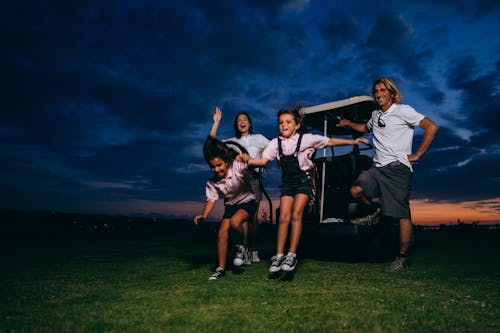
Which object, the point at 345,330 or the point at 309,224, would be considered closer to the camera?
the point at 345,330

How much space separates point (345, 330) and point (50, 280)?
11.9 ft

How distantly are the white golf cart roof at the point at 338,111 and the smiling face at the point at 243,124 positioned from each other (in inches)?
38.3

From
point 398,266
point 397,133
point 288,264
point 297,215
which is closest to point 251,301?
Answer: point 288,264

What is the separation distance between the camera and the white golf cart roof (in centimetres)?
616

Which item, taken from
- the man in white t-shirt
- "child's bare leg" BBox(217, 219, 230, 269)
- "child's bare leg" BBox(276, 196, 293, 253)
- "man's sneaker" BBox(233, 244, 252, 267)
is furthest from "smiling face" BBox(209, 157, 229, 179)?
the man in white t-shirt

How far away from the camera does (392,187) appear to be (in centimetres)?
491

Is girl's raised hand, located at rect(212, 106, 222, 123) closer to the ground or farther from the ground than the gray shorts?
farther from the ground

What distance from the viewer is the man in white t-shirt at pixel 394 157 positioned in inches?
192

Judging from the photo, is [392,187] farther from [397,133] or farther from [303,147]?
[303,147]

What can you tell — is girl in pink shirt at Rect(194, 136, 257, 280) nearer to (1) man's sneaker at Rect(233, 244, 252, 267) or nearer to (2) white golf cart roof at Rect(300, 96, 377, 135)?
(1) man's sneaker at Rect(233, 244, 252, 267)

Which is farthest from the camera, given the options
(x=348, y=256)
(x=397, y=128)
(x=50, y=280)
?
(x=348, y=256)

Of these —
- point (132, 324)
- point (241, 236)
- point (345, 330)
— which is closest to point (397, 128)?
point (241, 236)

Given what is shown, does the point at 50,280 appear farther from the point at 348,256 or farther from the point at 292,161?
the point at 348,256

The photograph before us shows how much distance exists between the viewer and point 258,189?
5773mm
